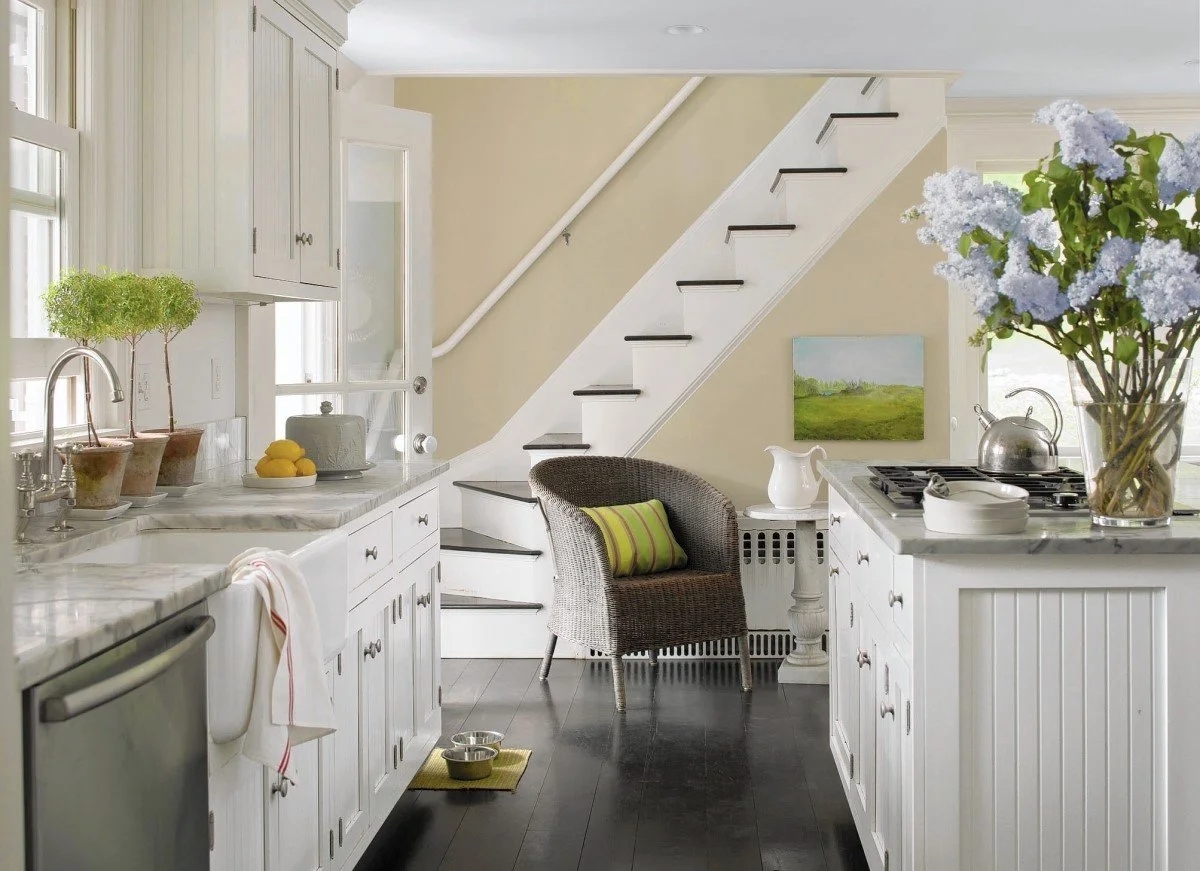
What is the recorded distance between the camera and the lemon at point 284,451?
3.21 meters

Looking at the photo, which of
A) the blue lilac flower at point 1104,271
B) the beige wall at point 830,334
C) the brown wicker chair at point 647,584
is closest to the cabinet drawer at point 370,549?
the brown wicker chair at point 647,584

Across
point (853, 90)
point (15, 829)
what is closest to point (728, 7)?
point (853, 90)

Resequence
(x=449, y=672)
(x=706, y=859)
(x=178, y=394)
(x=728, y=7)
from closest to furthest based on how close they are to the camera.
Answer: (x=706, y=859)
(x=178, y=394)
(x=728, y=7)
(x=449, y=672)

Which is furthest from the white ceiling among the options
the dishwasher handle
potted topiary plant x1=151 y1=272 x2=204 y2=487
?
the dishwasher handle

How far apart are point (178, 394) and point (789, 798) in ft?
6.72

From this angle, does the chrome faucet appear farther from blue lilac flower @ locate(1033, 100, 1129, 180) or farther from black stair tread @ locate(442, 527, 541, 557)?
black stair tread @ locate(442, 527, 541, 557)

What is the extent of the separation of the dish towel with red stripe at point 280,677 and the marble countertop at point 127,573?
0.27ft

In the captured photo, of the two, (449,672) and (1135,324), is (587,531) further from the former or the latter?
(1135,324)

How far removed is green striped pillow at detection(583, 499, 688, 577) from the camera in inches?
180

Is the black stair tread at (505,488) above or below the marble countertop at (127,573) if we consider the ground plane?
below

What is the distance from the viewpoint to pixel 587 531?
438cm

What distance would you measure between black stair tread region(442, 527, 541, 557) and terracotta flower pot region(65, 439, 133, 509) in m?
2.60

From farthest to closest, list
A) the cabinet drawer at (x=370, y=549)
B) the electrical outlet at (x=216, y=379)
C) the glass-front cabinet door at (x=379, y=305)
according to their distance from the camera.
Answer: the glass-front cabinet door at (x=379, y=305) → the electrical outlet at (x=216, y=379) → the cabinet drawer at (x=370, y=549)

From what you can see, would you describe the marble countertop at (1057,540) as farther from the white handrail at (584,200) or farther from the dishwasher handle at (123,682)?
the white handrail at (584,200)
